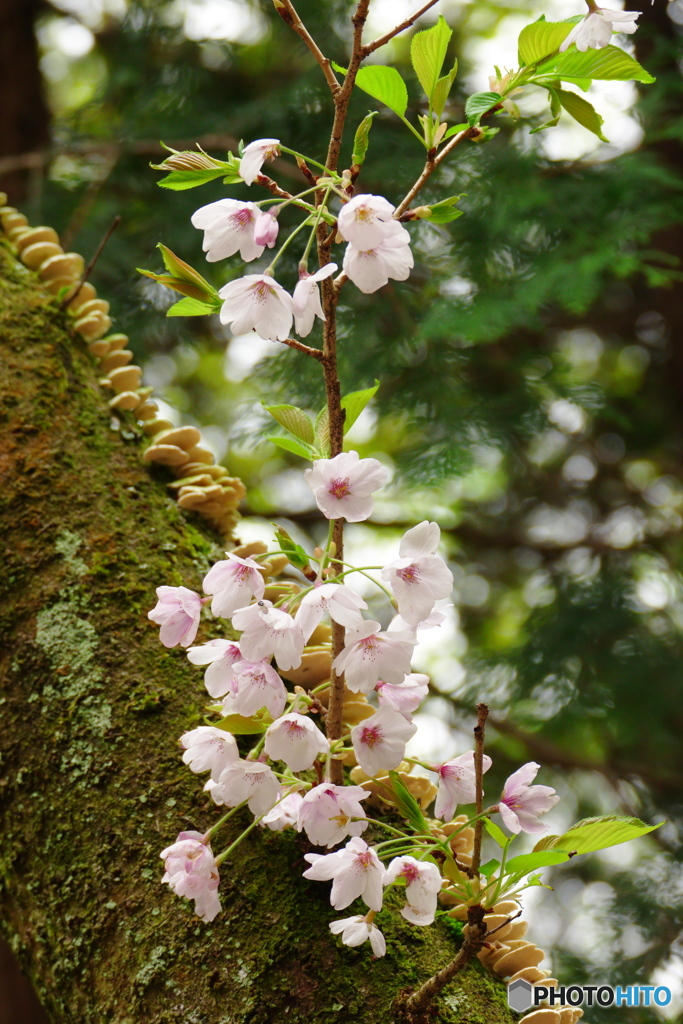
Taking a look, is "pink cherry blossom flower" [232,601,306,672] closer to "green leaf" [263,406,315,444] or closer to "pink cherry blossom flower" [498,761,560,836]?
"green leaf" [263,406,315,444]

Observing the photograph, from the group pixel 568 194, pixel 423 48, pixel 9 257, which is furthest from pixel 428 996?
pixel 568 194

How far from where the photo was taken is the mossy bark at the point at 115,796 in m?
0.80

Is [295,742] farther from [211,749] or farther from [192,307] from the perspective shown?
[192,307]

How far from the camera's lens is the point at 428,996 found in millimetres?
715

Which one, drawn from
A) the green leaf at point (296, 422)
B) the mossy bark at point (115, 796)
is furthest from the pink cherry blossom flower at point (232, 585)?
the mossy bark at point (115, 796)

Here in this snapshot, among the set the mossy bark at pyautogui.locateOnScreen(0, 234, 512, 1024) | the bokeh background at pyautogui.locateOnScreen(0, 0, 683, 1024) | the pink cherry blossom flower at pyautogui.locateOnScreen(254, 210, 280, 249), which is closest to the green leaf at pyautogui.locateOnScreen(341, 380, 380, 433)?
the pink cherry blossom flower at pyautogui.locateOnScreen(254, 210, 280, 249)

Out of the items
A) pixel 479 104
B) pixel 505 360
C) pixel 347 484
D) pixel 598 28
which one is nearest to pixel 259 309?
pixel 347 484

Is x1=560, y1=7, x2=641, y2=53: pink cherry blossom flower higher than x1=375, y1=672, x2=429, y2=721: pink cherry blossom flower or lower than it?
higher

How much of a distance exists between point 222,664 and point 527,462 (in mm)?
2304

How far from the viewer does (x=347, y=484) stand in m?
0.64

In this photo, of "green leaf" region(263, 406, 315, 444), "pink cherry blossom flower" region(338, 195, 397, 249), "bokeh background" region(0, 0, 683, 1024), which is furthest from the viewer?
"bokeh background" region(0, 0, 683, 1024)

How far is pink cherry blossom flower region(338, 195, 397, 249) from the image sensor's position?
607 mm

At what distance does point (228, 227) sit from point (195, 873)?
607 mm

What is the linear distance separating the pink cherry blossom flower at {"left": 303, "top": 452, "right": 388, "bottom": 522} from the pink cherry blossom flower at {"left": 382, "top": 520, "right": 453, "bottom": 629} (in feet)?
0.16
